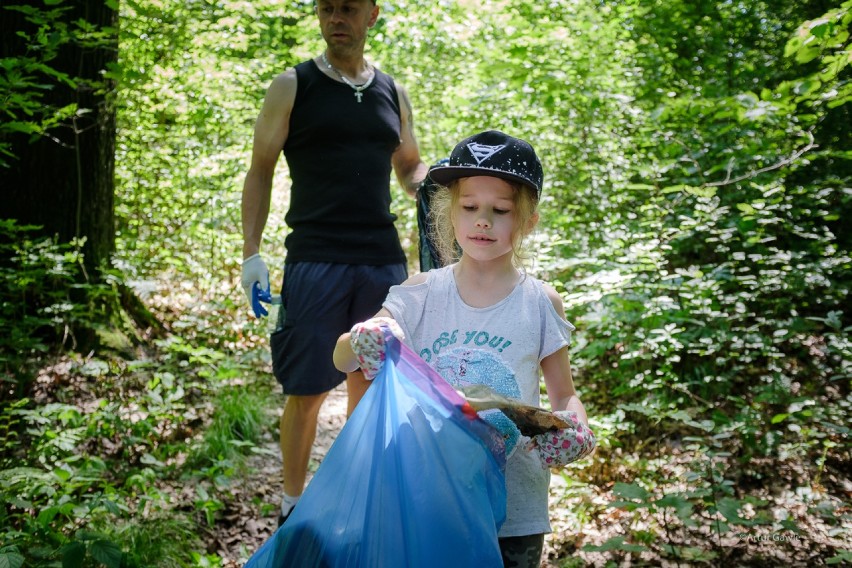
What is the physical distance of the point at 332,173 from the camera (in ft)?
9.42

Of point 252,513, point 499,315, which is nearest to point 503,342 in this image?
point 499,315

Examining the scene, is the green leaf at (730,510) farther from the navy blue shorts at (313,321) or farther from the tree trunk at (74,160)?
the tree trunk at (74,160)

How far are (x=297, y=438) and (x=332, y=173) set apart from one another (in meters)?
1.15

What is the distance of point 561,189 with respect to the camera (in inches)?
221

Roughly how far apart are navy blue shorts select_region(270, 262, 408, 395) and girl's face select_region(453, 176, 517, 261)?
3.59 feet

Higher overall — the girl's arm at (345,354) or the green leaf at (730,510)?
the girl's arm at (345,354)

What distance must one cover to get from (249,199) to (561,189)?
3292 mm

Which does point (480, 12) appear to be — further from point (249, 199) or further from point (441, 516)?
point (441, 516)

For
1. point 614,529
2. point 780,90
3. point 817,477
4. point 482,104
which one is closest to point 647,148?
point 482,104

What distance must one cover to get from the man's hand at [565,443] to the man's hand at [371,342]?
41cm

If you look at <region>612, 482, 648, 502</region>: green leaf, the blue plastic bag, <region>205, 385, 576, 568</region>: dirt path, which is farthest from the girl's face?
<region>205, 385, 576, 568</region>: dirt path

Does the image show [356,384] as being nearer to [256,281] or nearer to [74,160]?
[256,281]

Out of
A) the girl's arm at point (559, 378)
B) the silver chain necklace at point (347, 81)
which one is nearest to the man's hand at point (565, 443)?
the girl's arm at point (559, 378)

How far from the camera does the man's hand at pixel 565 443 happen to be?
1536 mm
